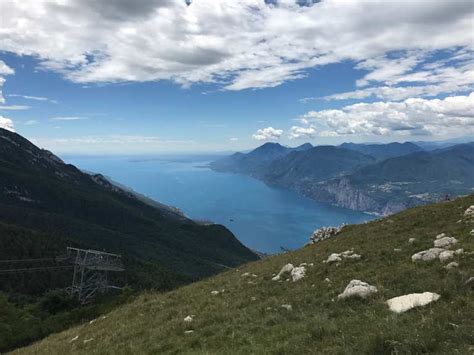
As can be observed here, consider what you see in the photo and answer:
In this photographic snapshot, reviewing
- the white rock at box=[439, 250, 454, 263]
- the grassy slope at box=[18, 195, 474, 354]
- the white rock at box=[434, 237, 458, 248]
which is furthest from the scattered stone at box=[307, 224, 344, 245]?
the white rock at box=[439, 250, 454, 263]

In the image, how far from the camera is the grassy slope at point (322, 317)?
31.5 feet

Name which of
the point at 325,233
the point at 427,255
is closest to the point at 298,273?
the point at 427,255

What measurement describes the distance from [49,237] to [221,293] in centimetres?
16670

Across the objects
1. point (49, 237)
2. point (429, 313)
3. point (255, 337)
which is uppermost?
point (429, 313)

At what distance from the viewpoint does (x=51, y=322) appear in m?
37.9

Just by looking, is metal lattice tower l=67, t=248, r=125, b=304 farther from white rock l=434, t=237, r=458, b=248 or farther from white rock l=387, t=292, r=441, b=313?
white rock l=387, t=292, r=441, b=313

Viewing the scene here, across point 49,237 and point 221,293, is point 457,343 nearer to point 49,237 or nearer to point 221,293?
point 221,293

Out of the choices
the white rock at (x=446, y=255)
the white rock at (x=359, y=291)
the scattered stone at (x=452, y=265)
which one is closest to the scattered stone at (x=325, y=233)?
the white rock at (x=446, y=255)

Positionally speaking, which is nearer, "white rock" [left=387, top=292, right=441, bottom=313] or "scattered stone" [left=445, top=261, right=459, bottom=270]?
"white rock" [left=387, top=292, right=441, bottom=313]

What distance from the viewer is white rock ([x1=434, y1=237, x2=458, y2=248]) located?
61.7 feet

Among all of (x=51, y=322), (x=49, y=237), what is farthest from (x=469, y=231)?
(x=49, y=237)

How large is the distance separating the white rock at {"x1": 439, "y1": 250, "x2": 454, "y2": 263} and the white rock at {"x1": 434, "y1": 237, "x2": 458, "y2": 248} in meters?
2.16

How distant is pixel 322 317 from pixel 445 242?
10308 mm

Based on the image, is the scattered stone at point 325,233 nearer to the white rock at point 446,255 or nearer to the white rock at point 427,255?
the white rock at point 427,255
